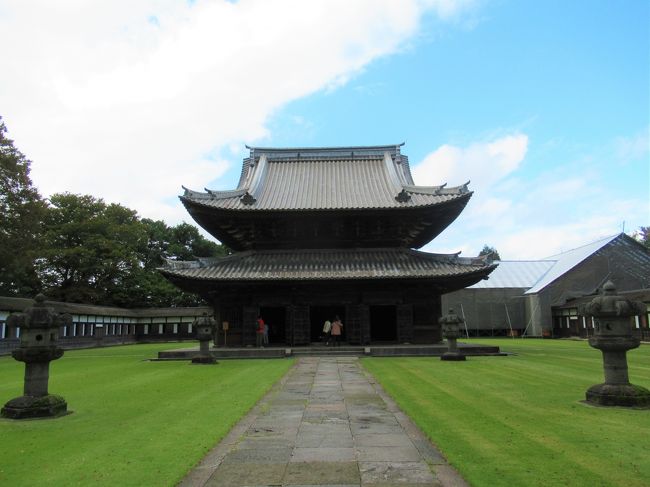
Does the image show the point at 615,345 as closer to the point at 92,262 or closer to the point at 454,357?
the point at 454,357

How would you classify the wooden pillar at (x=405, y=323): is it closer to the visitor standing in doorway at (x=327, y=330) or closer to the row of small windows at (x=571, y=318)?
the visitor standing in doorway at (x=327, y=330)

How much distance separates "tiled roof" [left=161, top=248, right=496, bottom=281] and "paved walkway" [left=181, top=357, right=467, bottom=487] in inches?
504

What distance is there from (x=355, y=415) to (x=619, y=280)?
1838 inches

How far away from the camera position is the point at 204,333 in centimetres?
1936

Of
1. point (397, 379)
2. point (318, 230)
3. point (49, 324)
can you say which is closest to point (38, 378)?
point (49, 324)

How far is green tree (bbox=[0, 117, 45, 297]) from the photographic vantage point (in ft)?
101

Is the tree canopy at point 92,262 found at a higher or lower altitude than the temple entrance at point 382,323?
higher

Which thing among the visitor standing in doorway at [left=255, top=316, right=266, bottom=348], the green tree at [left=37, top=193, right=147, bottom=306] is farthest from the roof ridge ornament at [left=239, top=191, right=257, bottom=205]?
the green tree at [left=37, top=193, right=147, bottom=306]

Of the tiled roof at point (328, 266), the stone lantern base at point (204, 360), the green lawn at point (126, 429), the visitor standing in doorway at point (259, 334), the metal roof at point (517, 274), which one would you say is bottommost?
the green lawn at point (126, 429)

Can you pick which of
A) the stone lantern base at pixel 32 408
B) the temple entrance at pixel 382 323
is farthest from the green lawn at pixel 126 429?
the temple entrance at pixel 382 323

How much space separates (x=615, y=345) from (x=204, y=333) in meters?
14.4

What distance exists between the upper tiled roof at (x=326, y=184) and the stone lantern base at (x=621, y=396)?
15.6 m

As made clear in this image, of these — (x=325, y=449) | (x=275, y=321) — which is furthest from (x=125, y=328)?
(x=325, y=449)

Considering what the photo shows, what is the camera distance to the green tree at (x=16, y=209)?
30.8 metres
